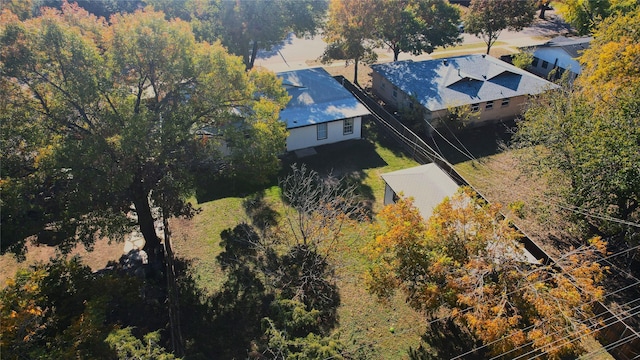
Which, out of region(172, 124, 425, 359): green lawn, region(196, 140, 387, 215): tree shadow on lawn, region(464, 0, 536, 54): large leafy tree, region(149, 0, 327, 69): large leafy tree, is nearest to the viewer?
region(172, 124, 425, 359): green lawn

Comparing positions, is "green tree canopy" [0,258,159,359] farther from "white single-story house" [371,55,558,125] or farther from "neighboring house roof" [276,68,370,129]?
"white single-story house" [371,55,558,125]

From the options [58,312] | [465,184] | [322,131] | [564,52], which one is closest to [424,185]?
[465,184]

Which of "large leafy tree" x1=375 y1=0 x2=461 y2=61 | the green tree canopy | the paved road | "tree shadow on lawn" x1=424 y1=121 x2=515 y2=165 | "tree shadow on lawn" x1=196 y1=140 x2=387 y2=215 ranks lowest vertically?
"tree shadow on lawn" x1=196 y1=140 x2=387 y2=215

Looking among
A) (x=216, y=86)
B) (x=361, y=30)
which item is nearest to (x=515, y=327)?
(x=216, y=86)

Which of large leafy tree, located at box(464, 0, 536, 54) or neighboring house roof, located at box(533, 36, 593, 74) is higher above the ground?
large leafy tree, located at box(464, 0, 536, 54)

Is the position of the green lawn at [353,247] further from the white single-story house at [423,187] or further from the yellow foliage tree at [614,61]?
the yellow foliage tree at [614,61]

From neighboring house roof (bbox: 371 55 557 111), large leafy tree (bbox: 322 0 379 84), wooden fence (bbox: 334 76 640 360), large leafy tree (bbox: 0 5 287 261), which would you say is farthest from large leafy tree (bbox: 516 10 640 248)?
large leafy tree (bbox: 322 0 379 84)
